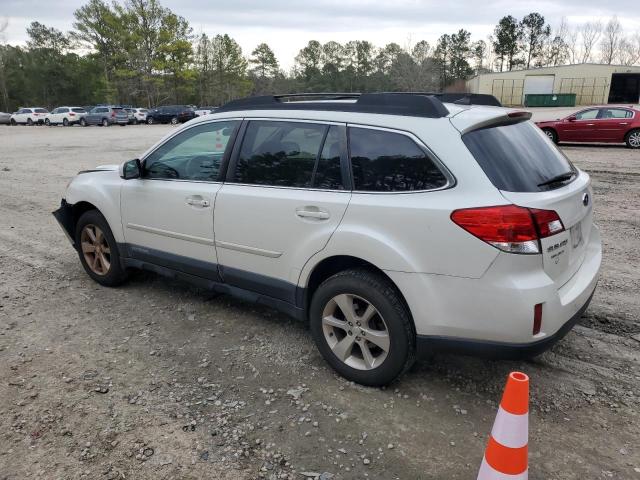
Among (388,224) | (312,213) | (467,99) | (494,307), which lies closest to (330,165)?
(312,213)

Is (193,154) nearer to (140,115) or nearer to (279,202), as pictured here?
(279,202)

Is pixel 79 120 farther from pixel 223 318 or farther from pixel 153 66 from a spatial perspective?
pixel 223 318

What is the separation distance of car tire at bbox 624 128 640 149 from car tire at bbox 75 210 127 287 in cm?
1715

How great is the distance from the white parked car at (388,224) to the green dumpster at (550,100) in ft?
200

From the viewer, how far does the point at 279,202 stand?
3.36 meters

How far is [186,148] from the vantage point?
4.21 m

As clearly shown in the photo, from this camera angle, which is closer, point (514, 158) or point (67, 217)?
point (514, 158)

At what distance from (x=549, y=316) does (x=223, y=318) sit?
102 inches

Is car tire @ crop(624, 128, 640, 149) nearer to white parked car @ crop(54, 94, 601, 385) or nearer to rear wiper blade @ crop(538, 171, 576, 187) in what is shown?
white parked car @ crop(54, 94, 601, 385)

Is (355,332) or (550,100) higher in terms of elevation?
(355,332)

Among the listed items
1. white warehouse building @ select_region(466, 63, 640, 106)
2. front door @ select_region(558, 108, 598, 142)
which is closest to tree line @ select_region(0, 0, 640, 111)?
white warehouse building @ select_region(466, 63, 640, 106)

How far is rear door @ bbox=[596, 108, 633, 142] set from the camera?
16328mm

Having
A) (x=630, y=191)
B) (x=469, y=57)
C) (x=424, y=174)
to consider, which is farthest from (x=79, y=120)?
(x=469, y=57)

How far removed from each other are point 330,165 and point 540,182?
4.11 feet
